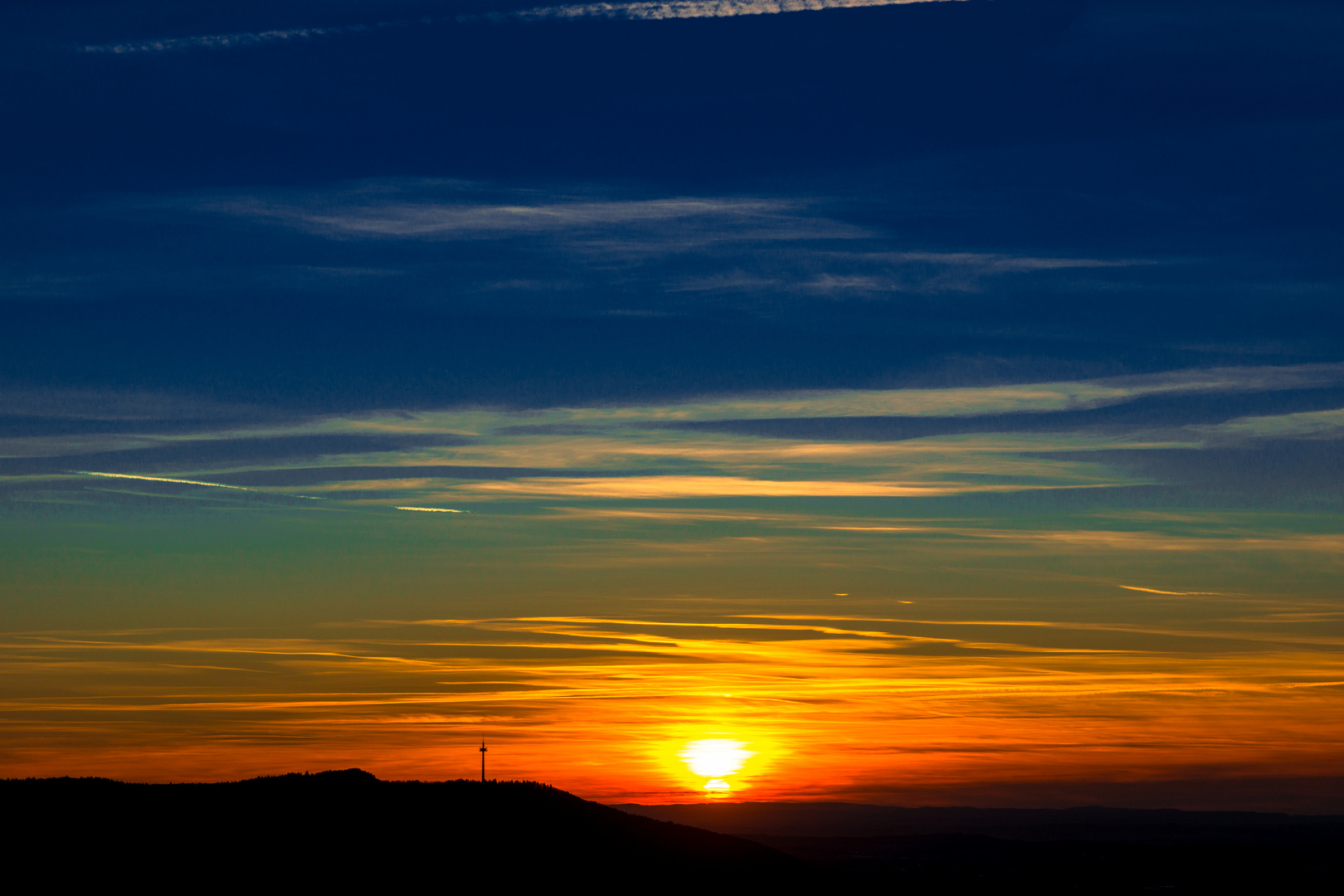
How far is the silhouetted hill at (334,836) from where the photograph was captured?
108562 millimetres

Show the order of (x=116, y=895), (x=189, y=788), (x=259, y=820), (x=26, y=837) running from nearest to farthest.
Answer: (x=116, y=895) < (x=26, y=837) < (x=259, y=820) < (x=189, y=788)

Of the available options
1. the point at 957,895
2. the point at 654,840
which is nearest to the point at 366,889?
the point at 654,840

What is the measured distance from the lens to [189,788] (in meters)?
126

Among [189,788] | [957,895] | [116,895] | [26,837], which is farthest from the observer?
[957,895]

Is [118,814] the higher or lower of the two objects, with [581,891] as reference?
higher

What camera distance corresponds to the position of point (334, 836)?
118 meters

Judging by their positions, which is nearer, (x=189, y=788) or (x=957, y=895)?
(x=189, y=788)

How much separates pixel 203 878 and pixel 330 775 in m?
25.4

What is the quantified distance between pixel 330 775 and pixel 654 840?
36.6 meters

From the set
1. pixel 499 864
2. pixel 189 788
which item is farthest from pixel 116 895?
pixel 499 864

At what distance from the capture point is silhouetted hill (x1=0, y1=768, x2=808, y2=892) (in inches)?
4274

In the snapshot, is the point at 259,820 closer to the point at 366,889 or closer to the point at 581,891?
the point at 366,889

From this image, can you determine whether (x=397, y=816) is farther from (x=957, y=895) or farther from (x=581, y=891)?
(x=957, y=895)

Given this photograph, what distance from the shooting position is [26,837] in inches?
4313
